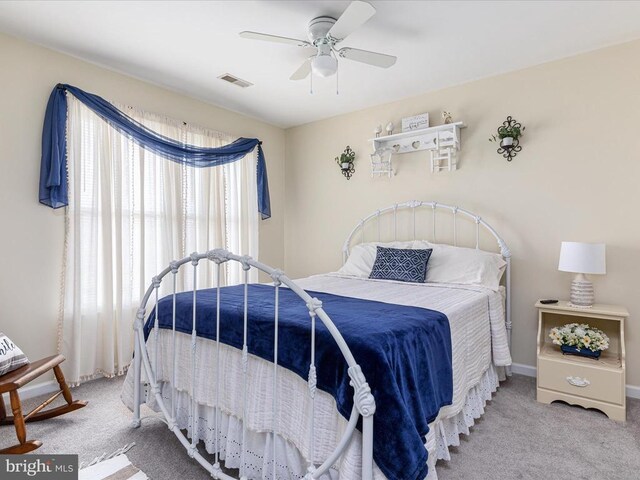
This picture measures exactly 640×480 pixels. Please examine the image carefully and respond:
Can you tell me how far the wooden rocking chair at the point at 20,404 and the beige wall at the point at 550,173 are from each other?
308 cm

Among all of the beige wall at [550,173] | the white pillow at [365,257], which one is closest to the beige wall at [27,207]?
the white pillow at [365,257]

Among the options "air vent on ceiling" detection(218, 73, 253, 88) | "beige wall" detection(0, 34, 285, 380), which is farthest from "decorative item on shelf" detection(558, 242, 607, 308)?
"beige wall" detection(0, 34, 285, 380)

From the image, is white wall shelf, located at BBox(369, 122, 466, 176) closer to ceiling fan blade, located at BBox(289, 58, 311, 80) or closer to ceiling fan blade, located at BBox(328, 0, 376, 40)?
ceiling fan blade, located at BBox(289, 58, 311, 80)

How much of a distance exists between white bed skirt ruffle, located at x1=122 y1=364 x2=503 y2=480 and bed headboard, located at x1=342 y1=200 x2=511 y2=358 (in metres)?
1.09

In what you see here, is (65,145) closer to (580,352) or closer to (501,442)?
(501,442)

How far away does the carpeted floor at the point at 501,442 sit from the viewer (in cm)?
180

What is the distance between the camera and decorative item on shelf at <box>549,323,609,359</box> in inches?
97.3

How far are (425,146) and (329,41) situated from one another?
1563 millimetres

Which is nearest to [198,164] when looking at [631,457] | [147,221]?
[147,221]

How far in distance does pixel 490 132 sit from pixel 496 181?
442mm

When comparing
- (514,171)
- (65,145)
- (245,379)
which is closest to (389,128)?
(514,171)

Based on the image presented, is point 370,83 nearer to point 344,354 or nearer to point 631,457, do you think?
point 344,354

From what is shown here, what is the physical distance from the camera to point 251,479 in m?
1.65

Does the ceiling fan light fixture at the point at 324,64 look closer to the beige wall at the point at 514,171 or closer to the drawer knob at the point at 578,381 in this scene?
the beige wall at the point at 514,171
